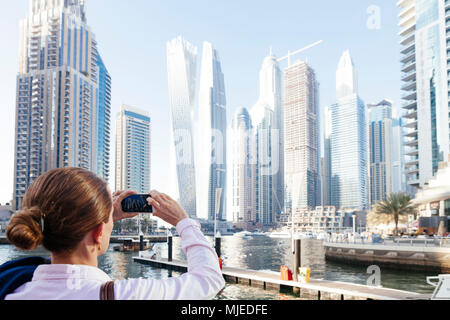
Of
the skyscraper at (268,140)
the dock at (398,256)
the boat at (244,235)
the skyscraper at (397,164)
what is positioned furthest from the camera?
the boat at (244,235)

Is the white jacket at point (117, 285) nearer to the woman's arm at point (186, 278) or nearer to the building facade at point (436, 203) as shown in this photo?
the woman's arm at point (186, 278)

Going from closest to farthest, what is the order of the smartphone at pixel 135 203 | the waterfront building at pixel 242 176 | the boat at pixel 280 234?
the smartphone at pixel 135 203
the waterfront building at pixel 242 176
the boat at pixel 280 234

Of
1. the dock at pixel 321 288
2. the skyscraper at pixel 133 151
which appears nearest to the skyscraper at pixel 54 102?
the skyscraper at pixel 133 151

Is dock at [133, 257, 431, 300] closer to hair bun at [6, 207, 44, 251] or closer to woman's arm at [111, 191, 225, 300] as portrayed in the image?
woman's arm at [111, 191, 225, 300]

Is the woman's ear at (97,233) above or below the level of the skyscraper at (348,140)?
below

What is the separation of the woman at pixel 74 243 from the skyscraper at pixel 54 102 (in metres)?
27.8

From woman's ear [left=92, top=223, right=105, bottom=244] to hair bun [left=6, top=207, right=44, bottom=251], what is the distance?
0.14 meters

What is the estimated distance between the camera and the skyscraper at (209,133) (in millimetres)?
59241

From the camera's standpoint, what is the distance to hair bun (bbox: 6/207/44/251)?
3.66 ft

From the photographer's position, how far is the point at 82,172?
1.19 metres

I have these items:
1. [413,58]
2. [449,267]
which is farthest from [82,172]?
[413,58]

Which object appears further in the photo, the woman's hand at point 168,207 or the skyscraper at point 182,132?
the skyscraper at point 182,132

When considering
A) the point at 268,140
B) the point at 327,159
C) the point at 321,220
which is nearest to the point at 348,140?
the point at 327,159
